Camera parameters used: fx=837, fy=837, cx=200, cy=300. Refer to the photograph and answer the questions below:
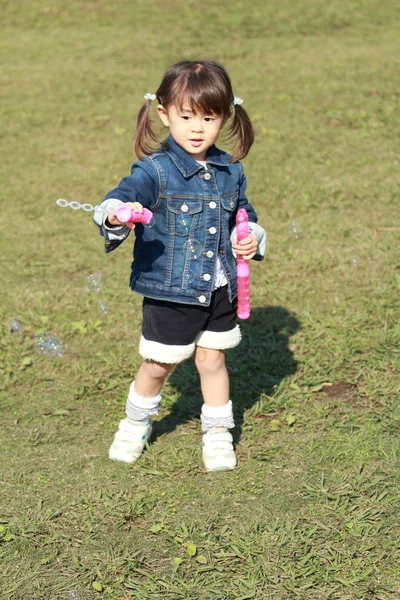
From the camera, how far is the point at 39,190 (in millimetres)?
7809

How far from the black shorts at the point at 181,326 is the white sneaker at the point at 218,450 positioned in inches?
17.4

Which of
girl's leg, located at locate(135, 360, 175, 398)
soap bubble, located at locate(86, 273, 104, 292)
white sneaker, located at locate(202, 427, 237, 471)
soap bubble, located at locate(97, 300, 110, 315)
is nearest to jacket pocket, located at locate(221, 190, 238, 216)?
girl's leg, located at locate(135, 360, 175, 398)

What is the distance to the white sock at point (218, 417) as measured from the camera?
3980mm

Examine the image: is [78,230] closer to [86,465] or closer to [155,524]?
[86,465]

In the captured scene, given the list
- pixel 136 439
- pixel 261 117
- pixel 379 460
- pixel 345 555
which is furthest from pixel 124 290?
pixel 261 117

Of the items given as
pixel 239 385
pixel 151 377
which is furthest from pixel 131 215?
pixel 239 385

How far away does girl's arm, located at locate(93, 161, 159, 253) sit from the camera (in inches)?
129

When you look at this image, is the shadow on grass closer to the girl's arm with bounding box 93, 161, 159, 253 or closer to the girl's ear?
the girl's arm with bounding box 93, 161, 159, 253

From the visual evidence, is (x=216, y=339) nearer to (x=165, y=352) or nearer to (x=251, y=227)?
(x=165, y=352)

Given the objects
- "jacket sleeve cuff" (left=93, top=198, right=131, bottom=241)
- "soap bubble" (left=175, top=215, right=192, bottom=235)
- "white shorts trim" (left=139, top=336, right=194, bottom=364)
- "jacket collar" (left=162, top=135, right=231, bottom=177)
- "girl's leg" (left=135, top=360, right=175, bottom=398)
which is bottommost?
"girl's leg" (left=135, top=360, right=175, bottom=398)

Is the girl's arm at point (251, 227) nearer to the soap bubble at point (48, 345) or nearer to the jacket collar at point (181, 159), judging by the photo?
the jacket collar at point (181, 159)

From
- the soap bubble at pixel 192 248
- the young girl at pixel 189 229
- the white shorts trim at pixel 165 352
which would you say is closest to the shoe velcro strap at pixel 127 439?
the young girl at pixel 189 229

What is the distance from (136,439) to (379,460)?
3.77ft

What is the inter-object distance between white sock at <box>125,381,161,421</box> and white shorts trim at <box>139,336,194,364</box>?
0.28 meters
